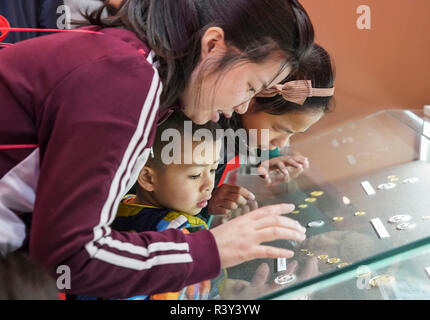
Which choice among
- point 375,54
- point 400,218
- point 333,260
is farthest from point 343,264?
point 375,54

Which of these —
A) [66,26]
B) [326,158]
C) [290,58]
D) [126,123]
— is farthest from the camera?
[326,158]

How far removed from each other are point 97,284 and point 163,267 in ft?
0.17

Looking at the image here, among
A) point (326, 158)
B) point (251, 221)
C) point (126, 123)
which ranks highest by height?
point (126, 123)

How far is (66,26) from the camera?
1.87 ft

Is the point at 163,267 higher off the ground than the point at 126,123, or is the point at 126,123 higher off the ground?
the point at 126,123

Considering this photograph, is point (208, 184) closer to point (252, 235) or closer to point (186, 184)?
point (186, 184)

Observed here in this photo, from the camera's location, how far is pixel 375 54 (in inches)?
28.6

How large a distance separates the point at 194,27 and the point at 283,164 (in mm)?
336

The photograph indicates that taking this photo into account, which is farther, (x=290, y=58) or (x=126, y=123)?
(x=290, y=58)

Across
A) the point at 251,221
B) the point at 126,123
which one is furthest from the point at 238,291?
the point at 126,123

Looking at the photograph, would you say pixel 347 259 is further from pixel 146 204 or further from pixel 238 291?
pixel 146 204

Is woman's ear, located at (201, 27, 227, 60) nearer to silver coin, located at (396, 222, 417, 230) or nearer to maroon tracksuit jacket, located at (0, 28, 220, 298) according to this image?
maroon tracksuit jacket, located at (0, 28, 220, 298)

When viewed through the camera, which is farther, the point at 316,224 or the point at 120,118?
the point at 316,224

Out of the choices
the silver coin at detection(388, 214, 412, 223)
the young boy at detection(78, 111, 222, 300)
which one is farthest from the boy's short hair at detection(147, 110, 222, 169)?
the silver coin at detection(388, 214, 412, 223)
